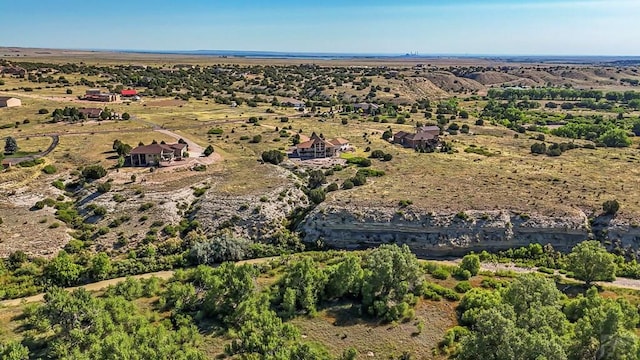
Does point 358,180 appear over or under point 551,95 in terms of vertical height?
under

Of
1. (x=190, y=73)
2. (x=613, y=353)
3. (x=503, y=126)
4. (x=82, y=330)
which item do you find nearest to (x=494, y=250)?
(x=613, y=353)

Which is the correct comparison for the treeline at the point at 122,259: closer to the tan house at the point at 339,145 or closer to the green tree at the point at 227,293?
the green tree at the point at 227,293

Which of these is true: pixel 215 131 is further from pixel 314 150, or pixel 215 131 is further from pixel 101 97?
pixel 101 97

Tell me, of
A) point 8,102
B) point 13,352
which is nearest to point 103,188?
point 13,352

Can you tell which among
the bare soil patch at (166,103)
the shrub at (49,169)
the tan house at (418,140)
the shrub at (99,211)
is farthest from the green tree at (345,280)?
the bare soil patch at (166,103)

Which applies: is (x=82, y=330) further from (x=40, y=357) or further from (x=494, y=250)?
(x=494, y=250)
